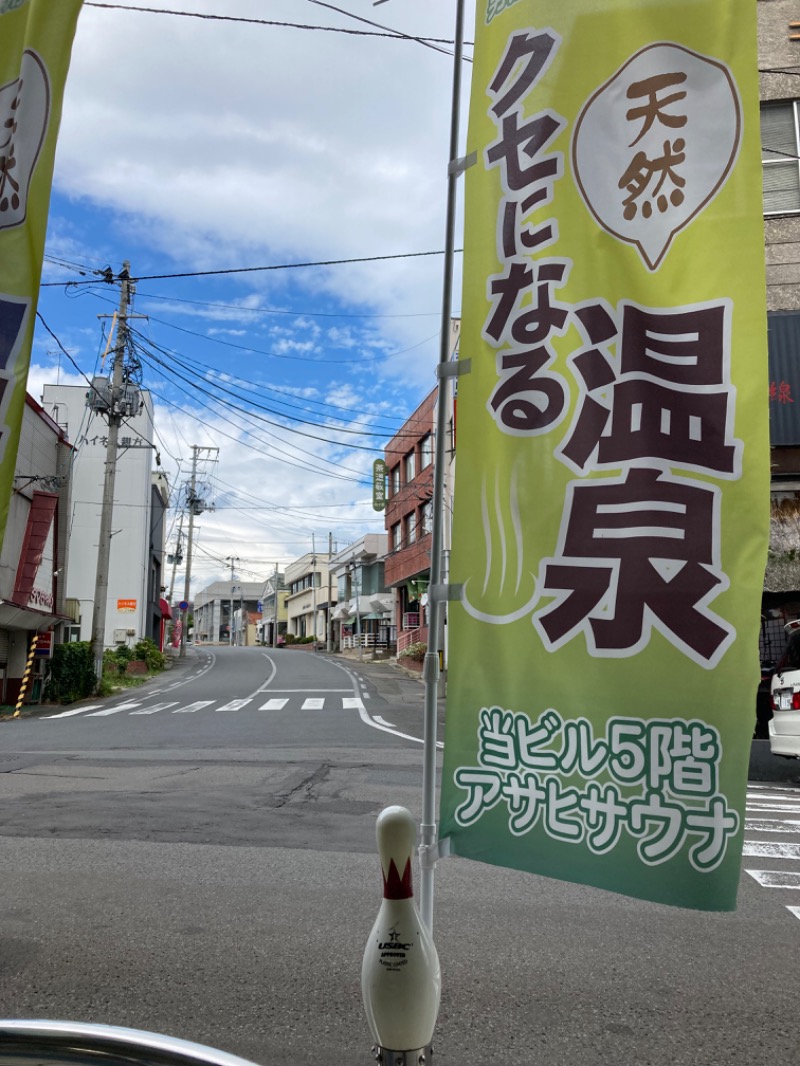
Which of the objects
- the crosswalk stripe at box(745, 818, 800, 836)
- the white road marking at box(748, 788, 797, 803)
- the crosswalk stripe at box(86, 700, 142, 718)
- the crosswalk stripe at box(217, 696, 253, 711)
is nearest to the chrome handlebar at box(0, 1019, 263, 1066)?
the crosswalk stripe at box(745, 818, 800, 836)

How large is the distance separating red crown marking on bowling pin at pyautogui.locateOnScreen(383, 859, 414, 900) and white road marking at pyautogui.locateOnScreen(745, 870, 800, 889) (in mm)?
4560

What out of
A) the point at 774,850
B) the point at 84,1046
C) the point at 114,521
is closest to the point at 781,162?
the point at 774,850

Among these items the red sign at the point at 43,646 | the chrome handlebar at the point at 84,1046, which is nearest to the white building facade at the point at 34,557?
the red sign at the point at 43,646

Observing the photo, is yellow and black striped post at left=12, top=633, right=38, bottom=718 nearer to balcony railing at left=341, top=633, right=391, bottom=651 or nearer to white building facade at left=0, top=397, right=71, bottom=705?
white building facade at left=0, top=397, right=71, bottom=705

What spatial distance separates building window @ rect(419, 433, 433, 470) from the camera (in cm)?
4156

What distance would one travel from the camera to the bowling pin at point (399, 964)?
7.03ft

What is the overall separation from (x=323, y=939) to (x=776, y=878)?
11.2 feet

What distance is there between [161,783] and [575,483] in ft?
27.2

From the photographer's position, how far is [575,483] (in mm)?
2770

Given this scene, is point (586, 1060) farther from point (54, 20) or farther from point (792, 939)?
point (54, 20)

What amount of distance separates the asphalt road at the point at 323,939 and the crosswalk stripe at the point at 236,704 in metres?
12.5

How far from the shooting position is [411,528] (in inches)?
1893

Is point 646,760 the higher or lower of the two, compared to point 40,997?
higher

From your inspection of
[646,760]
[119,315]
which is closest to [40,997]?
[646,760]
